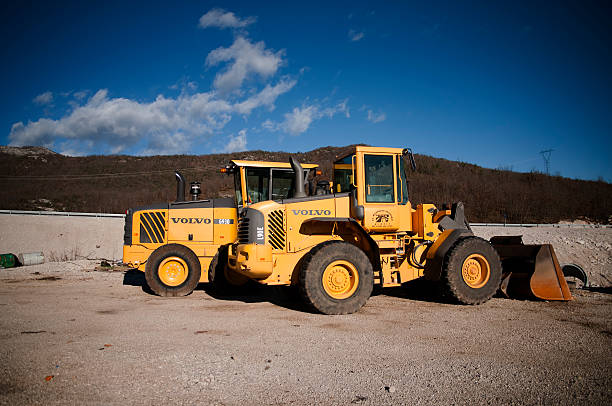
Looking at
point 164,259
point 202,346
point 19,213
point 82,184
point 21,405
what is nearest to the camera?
point 21,405

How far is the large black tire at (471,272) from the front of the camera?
22.8 ft

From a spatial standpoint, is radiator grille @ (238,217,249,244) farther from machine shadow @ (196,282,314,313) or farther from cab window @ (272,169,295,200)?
cab window @ (272,169,295,200)

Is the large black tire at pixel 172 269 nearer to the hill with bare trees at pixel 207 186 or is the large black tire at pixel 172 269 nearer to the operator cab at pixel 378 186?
the operator cab at pixel 378 186

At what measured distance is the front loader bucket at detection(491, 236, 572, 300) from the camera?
739 centimetres

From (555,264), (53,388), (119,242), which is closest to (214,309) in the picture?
(53,388)

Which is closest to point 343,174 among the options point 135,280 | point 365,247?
point 365,247

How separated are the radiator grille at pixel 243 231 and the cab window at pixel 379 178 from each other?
225cm

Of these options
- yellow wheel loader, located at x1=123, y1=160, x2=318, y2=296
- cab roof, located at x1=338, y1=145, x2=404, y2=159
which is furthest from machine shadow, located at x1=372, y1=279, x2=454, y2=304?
yellow wheel loader, located at x1=123, y1=160, x2=318, y2=296

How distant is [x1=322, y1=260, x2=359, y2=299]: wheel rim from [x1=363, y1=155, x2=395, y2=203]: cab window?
1.37 m

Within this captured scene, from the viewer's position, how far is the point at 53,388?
333 centimetres

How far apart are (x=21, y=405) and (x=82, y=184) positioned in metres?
51.3

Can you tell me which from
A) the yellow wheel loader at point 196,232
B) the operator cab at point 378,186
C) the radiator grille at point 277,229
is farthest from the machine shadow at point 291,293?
the operator cab at point 378,186

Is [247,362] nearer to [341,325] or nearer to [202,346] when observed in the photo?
[202,346]

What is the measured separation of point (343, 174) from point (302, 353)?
389cm
